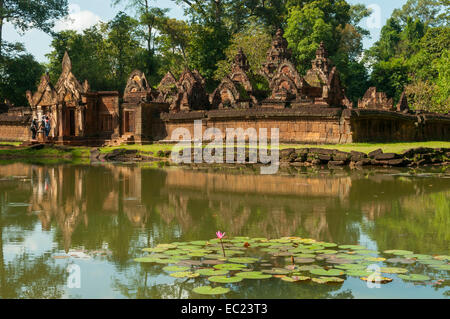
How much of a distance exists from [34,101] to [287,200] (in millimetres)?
24643

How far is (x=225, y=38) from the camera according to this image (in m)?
50.2

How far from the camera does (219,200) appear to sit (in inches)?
404

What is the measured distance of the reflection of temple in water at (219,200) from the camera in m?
Answer: 7.73

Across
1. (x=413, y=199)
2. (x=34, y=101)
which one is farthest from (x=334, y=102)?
(x=413, y=199)

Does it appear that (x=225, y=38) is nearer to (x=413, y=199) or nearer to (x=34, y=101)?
(x=34, y=101)

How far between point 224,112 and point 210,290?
20.8m

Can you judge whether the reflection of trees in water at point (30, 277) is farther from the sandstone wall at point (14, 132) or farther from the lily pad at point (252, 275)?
the sandstone wall at point (14, 132)

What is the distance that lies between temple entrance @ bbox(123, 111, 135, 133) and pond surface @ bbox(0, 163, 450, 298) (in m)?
14.7

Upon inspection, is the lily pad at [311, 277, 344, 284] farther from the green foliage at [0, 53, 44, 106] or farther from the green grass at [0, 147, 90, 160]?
the green foliage at [0, 53, 44, 106]

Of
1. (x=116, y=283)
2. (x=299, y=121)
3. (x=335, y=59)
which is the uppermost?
(x=335, y=59)

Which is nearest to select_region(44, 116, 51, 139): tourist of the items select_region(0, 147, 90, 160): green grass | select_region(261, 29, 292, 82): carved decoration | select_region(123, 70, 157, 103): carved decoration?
select_region(0, 147, 90, 160): green grass

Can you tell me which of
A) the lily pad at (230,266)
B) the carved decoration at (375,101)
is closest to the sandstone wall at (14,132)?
the carved decoration at (375,101)
